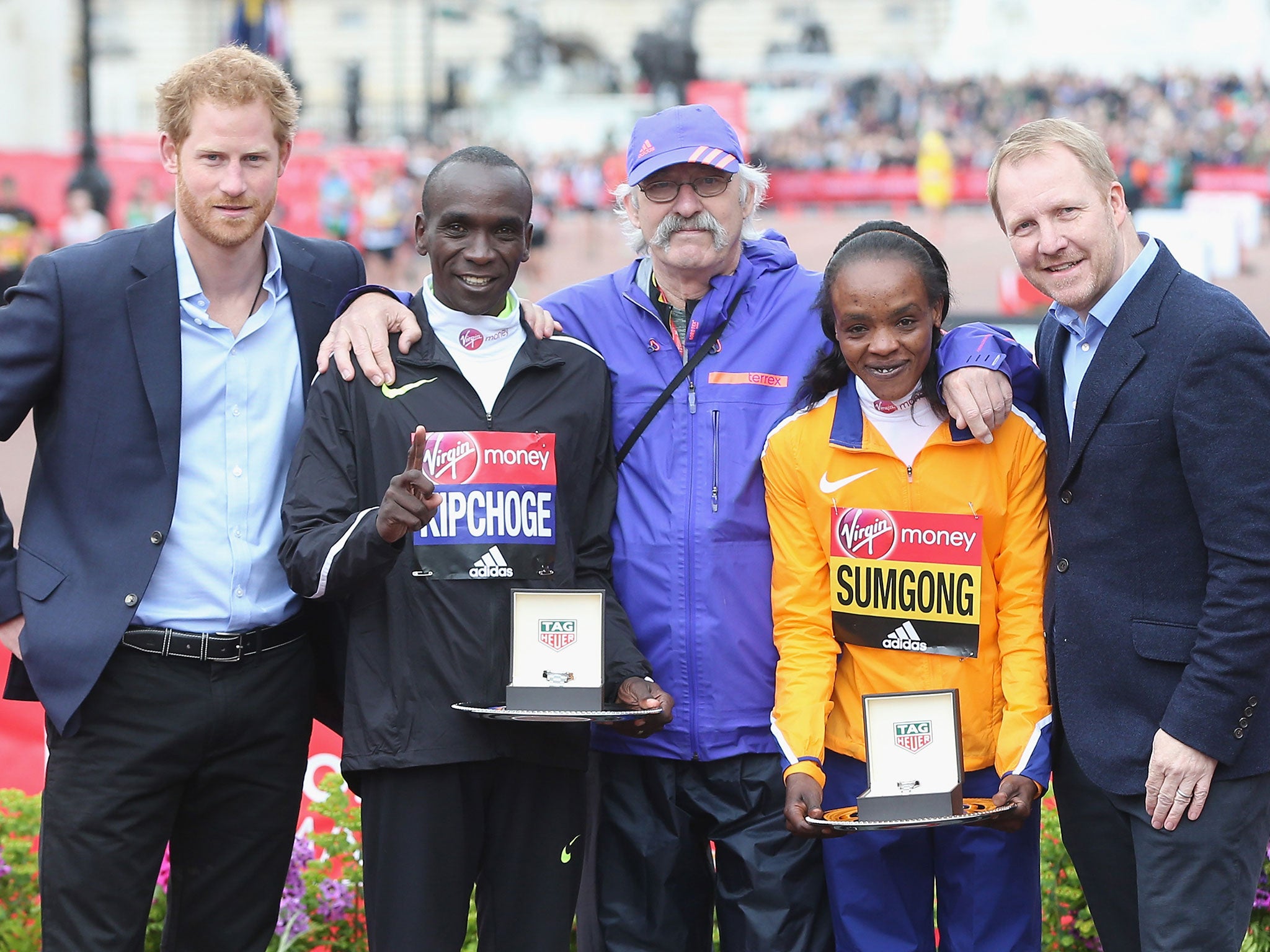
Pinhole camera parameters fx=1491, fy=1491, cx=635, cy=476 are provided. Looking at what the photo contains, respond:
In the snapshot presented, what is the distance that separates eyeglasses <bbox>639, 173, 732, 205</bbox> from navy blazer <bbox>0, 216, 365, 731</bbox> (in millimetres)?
1160

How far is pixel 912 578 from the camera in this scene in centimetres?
323

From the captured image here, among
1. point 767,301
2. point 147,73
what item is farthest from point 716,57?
point 767,301

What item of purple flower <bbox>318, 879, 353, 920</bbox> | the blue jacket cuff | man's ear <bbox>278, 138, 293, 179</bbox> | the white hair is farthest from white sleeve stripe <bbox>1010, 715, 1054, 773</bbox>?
man's ear <bbox>278, 138, 293, 179</bbox>

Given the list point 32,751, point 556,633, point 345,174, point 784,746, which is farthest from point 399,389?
point 345,174

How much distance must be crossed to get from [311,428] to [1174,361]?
1.82m

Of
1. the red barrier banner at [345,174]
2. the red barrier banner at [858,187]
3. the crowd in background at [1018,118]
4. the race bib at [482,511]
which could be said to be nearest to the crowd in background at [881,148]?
the crowd in background at [1018,118]

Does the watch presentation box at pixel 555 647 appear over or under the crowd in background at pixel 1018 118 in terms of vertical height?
under

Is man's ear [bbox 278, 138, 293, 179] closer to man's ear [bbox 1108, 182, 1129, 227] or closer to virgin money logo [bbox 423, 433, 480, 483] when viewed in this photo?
virgin money logo [bbox 423, 433, 480, 483]

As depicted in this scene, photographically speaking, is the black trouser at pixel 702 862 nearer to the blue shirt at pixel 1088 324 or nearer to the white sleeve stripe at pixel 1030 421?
the white sleeve stripe at pixel 1030 421

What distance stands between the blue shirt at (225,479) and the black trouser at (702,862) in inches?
37.0

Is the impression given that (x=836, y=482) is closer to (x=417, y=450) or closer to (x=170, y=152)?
(x=417, y=450)

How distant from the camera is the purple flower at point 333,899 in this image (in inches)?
156

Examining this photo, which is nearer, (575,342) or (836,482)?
(836,482)

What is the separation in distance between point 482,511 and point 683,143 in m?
1.08
